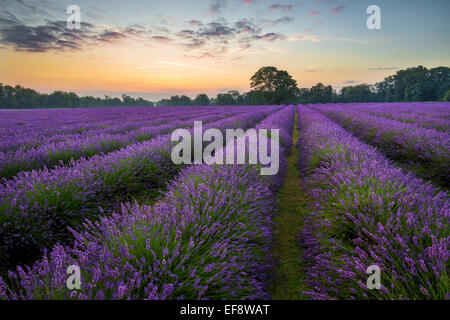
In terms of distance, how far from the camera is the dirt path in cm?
200

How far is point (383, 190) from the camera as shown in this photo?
2389 mm

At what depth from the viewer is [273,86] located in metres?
59.9

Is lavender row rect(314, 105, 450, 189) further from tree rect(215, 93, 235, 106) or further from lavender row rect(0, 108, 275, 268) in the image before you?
tree rect(215, 93, 235, 106)

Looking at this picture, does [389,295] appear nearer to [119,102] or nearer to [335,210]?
[335,210]

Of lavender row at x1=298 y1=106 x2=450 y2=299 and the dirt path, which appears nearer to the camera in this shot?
lavender row at x1=298 y1=106 x2=450 y2=299

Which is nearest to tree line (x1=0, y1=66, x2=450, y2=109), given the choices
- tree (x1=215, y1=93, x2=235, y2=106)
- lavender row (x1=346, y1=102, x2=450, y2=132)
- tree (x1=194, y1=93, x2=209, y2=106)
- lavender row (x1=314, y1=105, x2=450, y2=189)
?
tree (x1=215, y1=93, x2=235, y2=106)

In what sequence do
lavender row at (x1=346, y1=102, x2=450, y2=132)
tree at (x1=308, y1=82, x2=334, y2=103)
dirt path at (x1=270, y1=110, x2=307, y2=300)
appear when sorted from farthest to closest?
1. tree at (x1=308, y1=82, x2=334, y2=103)
2. lavender row at (x1=346, y1=102, x2=450, y2=132)
3. dirt path at (x1=270, y1=110, x2=307, y2=300)

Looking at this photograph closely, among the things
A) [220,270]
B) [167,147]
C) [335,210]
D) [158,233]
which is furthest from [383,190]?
[167,147]

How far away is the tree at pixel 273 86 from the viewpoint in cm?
5912

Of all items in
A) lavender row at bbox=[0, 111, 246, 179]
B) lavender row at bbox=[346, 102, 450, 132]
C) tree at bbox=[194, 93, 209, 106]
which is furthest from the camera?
tree at bbox=[194, 93, 209, 106]

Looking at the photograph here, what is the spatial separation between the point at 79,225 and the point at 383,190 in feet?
11.7

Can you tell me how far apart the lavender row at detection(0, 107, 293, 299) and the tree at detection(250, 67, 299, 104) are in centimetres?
6020

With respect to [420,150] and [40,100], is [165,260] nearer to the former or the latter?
[420,150]

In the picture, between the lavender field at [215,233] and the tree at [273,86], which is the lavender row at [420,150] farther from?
the tree at [273,86]
